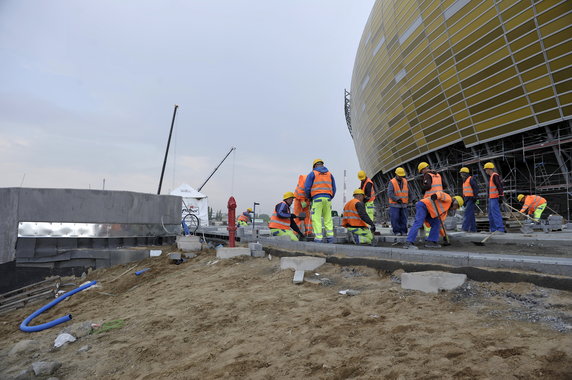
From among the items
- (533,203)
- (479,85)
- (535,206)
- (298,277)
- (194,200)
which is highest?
(479,85)

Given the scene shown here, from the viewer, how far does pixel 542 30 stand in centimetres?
1850

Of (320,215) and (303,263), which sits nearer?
(303,263)

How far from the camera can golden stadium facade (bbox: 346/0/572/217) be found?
18969 mm

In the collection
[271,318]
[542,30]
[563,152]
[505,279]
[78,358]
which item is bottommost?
[78,358]

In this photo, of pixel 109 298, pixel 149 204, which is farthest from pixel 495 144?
pixel 109 298

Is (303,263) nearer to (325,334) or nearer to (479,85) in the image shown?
(325,334)

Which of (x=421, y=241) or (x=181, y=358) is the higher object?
(x=421, y=241)

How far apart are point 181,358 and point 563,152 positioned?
24.4 metres

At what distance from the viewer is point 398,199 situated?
845 cm

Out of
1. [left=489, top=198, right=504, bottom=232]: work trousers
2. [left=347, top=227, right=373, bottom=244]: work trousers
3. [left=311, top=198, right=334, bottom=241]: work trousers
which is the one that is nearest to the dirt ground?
[left=311, top=198, right=334, bottom=241]: work trousers

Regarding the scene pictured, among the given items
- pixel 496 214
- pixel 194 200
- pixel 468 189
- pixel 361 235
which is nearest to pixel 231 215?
pixel 361 235

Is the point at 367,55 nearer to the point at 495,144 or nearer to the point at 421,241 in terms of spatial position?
the point at 495,144

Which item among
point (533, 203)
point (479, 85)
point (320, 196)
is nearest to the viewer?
point (320, 196)

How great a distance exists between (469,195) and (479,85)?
16.6m
